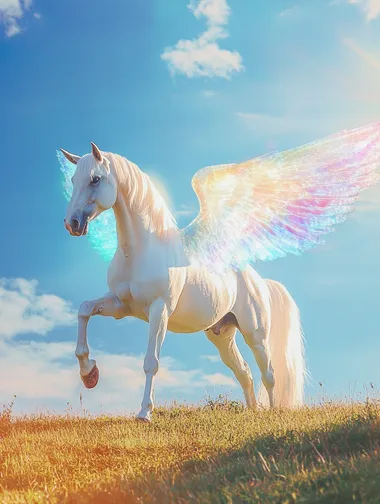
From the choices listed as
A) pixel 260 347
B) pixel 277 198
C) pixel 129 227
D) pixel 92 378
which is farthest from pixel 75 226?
pixel 260 347

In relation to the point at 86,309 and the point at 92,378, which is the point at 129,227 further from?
the point at 92,378

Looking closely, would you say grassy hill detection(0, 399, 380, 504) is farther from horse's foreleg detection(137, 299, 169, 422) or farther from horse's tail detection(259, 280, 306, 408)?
horse's tail detection(259, 280, 306, 408)

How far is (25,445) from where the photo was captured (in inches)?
337

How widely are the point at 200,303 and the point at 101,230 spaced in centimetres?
233

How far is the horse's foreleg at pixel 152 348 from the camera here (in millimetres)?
9352

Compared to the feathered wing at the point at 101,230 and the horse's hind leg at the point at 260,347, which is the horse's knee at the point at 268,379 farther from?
the feathered wing at the point at 101,230

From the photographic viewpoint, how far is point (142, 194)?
1006 cm

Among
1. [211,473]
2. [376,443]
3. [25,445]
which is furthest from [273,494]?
[25,445]

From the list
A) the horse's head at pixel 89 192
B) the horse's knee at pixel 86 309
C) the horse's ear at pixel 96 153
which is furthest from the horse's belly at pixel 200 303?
the horse's ear at pixel 96 153

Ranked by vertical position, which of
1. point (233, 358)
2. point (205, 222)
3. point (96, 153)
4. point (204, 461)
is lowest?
point (204, 461)

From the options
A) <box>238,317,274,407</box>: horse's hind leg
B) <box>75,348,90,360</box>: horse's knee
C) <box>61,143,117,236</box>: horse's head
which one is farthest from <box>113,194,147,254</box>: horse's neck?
<box>238,317,274,407</box>: horse's hind leg

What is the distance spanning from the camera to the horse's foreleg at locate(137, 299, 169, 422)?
30.7 ft

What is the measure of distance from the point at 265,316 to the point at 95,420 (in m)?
3.40

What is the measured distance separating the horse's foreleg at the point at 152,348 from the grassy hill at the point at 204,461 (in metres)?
0.33
